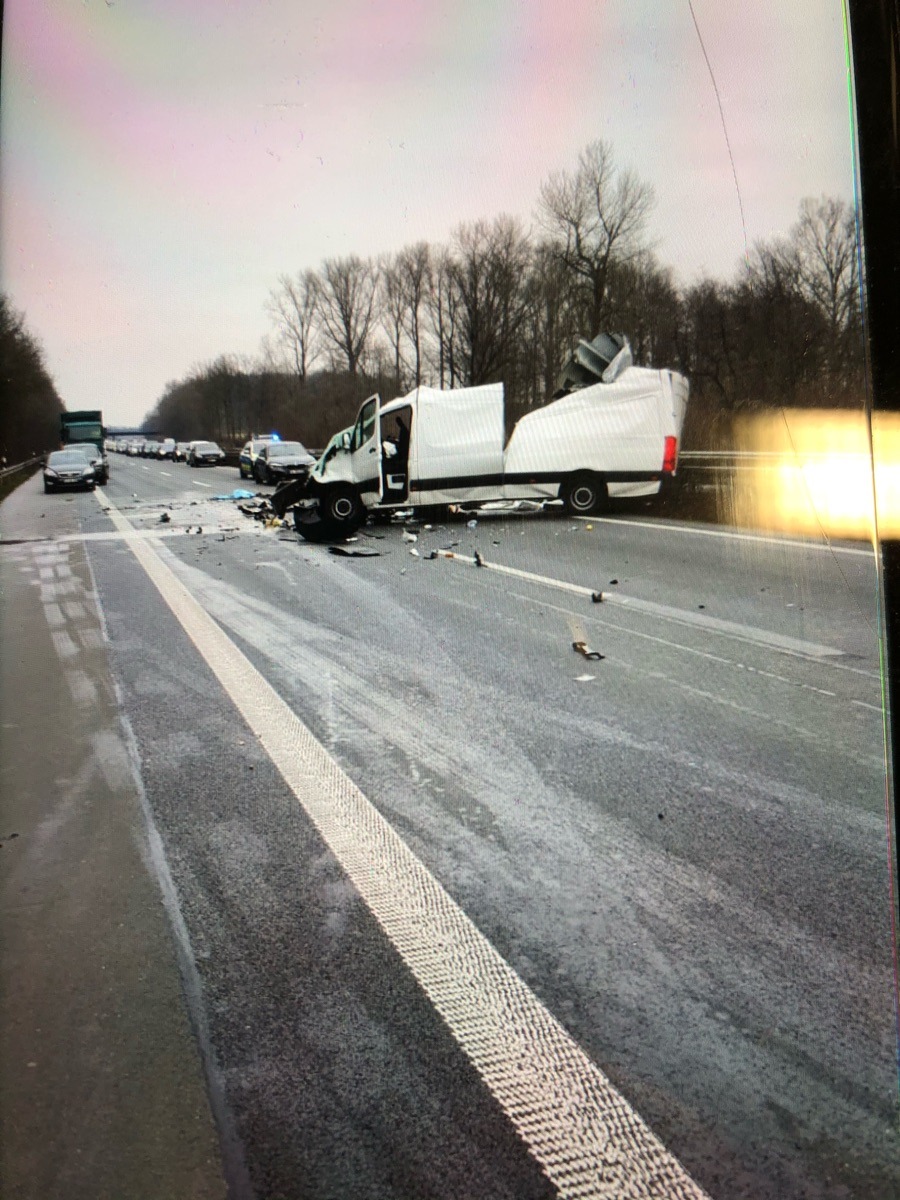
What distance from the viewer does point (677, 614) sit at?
4.54m

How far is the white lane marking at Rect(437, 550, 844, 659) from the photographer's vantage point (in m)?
3.55

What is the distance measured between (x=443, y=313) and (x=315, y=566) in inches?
209

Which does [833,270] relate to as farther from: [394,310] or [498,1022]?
[498,1022]

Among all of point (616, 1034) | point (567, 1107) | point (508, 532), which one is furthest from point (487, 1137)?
point (508, 532)

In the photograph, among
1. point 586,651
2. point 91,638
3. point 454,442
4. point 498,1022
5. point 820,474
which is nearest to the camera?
point 820,474

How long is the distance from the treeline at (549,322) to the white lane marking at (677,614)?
1482mm

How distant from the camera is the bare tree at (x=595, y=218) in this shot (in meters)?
0.93

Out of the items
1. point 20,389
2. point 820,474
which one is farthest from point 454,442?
point 820,474

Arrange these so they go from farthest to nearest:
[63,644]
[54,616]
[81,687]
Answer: [54,616] < [63,644] < [81,687]

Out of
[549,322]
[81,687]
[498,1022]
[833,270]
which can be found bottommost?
[498,1022]

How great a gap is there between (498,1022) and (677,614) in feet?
11.0

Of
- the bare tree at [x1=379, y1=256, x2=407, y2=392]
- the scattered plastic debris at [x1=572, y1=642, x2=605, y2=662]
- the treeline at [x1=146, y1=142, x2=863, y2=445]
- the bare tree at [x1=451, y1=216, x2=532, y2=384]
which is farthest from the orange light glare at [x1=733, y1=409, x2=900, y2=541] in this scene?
the scattered plastic debris at [x1=572, y1=642, x2=605, y2=662]

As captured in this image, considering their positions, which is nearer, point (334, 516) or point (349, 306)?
point (349, 306)

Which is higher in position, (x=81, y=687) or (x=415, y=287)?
(x=415, y=287)
